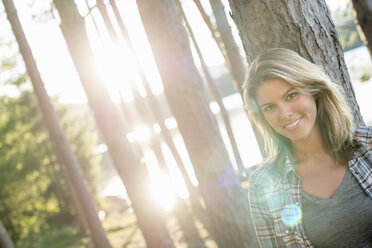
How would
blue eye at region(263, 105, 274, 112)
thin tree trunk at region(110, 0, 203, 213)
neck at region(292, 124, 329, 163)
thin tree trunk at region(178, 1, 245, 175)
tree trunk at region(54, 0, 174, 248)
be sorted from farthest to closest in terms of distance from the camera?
thin tree trunk at region(178, 1, 245, 175)
thin tree trunk at region(110, 0, 203, 213)
tree trunk at region(54, 0, 174, 248)
neck at region(292, 124, 329, 163)
blue eye at region(263, 105, 274, 112)

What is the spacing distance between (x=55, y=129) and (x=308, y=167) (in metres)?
7.37

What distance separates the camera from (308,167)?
2242 millimetres

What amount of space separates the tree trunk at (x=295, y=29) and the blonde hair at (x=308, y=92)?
17cm

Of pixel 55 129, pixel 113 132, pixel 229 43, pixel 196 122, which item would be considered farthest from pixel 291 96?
pixel 55 129

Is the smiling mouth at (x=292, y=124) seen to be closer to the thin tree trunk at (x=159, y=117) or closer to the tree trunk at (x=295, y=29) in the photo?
the tree trunk at (x=295, y=29)

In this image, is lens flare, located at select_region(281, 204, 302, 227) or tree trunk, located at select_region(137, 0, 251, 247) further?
tree trunk, located at select_region(137, 0, 251, 247)

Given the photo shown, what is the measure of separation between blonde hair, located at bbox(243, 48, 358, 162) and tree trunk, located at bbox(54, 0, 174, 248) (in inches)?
164

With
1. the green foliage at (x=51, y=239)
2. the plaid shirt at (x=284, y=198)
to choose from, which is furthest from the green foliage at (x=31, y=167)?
the plaid shirt at (x=284, y=198)

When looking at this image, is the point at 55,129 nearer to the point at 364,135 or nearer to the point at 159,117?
the point at 159,117

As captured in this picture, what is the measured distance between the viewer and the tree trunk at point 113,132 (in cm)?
612

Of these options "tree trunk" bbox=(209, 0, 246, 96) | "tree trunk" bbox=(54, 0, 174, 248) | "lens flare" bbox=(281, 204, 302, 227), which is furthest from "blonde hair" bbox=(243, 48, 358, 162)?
"tree trunk" bbox=(54, 0, 174, 248)

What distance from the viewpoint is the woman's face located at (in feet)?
6.70

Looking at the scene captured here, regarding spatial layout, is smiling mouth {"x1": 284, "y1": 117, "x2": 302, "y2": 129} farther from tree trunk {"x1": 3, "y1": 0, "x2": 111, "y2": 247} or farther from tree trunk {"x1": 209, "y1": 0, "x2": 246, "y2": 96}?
tree trunk {"x1": 3, "y1": 0, "x2": 111, "y2": 247}

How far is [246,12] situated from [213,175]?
3.09 m
